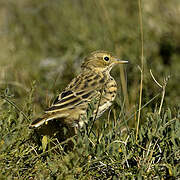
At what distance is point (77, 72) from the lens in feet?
23.2

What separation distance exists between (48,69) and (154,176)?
15.9 feet

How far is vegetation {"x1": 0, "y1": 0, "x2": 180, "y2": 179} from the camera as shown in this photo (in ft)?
11.4

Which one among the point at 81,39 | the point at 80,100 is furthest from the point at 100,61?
the point at 81,39

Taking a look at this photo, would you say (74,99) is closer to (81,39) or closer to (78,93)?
(78,93)

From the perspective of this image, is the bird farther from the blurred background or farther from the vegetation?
the blurred background

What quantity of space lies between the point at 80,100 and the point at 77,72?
9.97 ft

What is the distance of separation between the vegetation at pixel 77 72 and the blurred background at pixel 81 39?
22 millimetres

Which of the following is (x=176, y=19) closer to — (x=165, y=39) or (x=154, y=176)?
(x=165, y=39)

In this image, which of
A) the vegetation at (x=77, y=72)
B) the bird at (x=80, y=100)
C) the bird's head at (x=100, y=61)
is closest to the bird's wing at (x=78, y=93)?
A: the bird at (x=80, y=100)

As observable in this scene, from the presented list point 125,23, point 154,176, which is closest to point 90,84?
point 154,176

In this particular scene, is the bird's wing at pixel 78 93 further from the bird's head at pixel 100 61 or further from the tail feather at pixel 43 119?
the bird's head at pixel 100 61

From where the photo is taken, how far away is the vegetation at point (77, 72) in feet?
11.4

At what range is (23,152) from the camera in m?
3.75

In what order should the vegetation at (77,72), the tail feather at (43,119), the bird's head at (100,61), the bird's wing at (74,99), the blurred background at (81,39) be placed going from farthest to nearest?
the blurred background at (81,39)
the bird's head at (100,61)
the bird's wing at (74,99)
the tail feather at (43,119)
the vegetation at (77,72)
